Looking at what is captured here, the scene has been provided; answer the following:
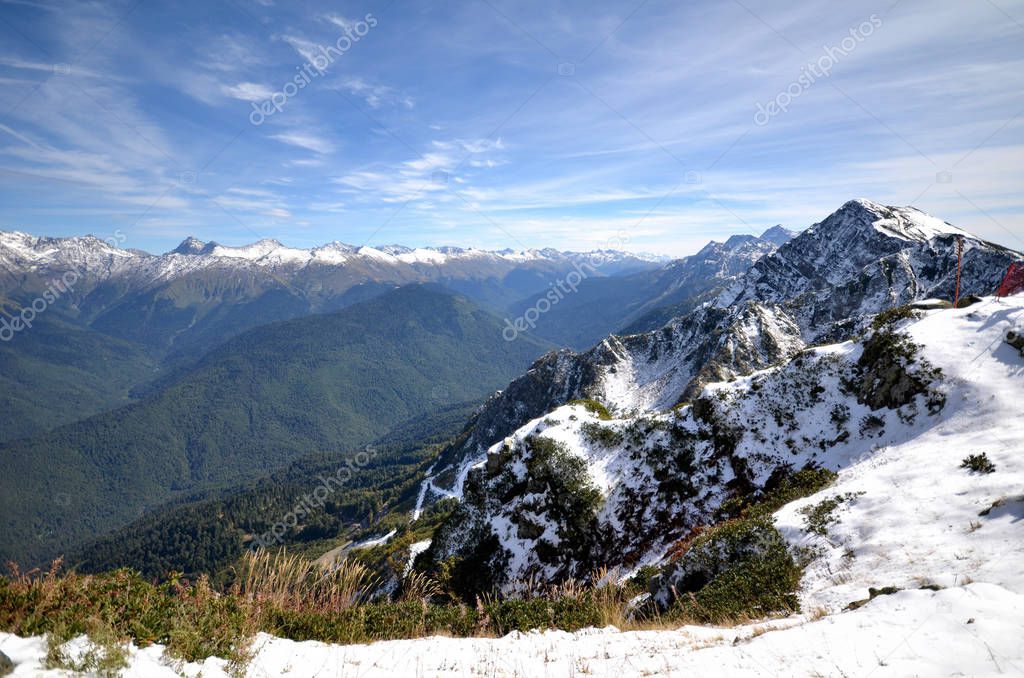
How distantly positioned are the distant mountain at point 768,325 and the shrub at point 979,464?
48.7m

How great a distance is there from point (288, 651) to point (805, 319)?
119 meters

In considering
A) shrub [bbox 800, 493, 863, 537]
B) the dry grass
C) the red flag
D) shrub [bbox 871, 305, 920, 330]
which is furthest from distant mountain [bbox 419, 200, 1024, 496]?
the dry grass

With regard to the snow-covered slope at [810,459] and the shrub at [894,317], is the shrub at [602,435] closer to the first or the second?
the snow-covered slope at [810,459]

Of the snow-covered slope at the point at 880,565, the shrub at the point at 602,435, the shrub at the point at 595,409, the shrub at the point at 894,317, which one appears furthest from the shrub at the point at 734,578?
the shrub at the point at 894,317

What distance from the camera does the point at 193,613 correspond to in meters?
7.96

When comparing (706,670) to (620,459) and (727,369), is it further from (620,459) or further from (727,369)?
(727,369)

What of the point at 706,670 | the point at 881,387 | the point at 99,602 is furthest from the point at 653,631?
the point at 881,387

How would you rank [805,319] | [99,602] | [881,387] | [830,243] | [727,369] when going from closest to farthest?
[99,602]
[881,387]
[727,369]
[805,319]
[830,243]

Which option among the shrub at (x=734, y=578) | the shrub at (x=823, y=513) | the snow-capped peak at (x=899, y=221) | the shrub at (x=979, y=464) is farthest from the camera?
the snow-capped peak at (x=899, y=221)

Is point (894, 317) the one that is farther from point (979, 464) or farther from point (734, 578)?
point (734, 578)

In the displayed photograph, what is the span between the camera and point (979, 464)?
14211 millimetres

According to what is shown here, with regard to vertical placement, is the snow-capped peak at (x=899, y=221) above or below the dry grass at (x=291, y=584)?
above

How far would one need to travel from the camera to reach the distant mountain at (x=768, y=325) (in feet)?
272

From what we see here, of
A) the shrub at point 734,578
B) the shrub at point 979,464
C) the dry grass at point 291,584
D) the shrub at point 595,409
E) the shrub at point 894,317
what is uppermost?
the shrub at point 894,317
